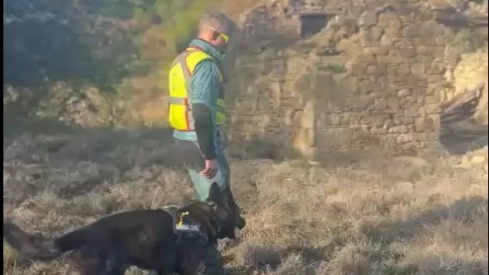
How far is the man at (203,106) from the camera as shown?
337cm

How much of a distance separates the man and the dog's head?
1.3 inches

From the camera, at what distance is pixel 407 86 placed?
12.8 ft

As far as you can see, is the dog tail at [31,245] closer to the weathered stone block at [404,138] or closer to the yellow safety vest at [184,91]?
the yellow safety vest at [184,91]

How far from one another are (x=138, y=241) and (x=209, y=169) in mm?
457

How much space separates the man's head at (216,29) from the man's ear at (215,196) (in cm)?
61

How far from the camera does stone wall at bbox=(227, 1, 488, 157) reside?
3701 mm

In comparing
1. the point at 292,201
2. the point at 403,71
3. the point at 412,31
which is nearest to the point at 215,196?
the point at 292,201

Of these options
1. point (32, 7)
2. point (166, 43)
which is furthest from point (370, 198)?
point (32, 7)

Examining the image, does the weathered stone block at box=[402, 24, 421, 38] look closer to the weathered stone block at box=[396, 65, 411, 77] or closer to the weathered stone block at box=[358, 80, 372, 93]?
the weathered stone block at box=[396, 65, 411, 77]

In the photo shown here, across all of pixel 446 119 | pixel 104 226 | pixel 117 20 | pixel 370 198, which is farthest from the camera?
pixel 446 119

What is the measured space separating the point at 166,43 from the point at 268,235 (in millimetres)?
992

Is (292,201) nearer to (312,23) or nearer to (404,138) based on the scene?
(404,138)

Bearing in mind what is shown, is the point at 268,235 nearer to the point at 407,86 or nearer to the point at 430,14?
the point at 407,86

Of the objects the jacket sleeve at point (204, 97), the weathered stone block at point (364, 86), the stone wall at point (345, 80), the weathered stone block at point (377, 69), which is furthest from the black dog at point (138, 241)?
the weathered stone block at point (377, 69)
